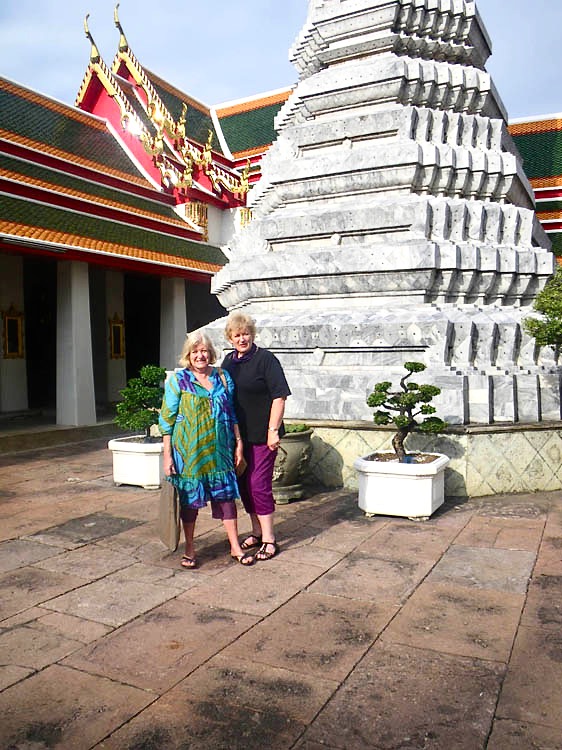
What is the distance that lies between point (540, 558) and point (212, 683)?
278 centimetres

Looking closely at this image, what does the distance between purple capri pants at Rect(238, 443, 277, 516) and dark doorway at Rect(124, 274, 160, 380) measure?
47.5 ft

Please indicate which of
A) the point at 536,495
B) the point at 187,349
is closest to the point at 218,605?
the point at 187,349

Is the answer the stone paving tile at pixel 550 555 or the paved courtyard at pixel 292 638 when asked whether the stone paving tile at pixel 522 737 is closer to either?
the paved courtyard at pixel 292 638

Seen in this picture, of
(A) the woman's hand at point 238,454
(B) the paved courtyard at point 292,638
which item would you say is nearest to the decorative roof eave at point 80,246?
(B) the paved courtyard at point 292,638

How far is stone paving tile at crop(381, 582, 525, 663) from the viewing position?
3.38 meters

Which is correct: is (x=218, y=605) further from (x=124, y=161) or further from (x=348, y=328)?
(x=124, y=161)

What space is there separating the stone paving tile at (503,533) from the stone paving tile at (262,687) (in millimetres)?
2455

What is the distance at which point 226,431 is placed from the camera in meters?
4.66

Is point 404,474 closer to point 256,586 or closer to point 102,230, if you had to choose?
point 256,586

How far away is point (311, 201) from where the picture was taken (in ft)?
29.6

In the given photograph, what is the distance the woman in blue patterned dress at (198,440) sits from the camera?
14.9 ft

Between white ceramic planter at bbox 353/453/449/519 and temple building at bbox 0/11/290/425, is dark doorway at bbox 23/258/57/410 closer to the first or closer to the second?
temple building at bbox 0/11/290/425

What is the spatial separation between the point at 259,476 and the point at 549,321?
153 inches

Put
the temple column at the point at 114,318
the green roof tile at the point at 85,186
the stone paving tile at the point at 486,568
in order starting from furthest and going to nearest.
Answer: the temple column at the point at 114,318 < the green roof tile at the point at 85,186 < the stone paving tile at the point at 486,568
